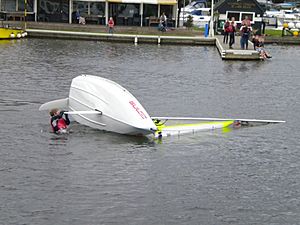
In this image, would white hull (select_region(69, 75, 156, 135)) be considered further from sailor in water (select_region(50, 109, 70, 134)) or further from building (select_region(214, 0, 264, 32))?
building (select_region(214, 0, 264, 32))

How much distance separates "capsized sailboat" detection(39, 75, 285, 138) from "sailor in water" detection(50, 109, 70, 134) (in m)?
0.32

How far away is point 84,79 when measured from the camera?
2423 cm

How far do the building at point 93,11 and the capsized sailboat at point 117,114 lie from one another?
39.3m

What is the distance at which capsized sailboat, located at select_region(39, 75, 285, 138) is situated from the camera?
22.2 m

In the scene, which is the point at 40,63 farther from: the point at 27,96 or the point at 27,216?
the point at 27,216

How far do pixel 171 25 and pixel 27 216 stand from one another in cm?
4989

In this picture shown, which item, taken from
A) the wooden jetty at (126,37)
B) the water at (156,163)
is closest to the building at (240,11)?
the wooden jetty at (126,37)

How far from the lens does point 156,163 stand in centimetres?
1984

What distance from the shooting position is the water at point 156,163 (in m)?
16.2

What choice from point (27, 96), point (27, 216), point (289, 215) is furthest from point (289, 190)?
point (27, 96)

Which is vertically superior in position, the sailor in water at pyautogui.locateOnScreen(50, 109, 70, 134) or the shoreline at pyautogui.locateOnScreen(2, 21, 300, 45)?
the shoreline at pyautogui.locateOnScreen(2, 21, 300, 45)

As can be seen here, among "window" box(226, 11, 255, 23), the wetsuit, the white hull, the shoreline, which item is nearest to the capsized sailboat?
the white hull

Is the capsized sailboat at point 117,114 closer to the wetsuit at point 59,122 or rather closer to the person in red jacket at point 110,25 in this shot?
the wetsuit at point 59,122

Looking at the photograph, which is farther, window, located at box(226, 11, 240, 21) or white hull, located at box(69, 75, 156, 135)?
window, located at box(226, 11, 240, 21)
